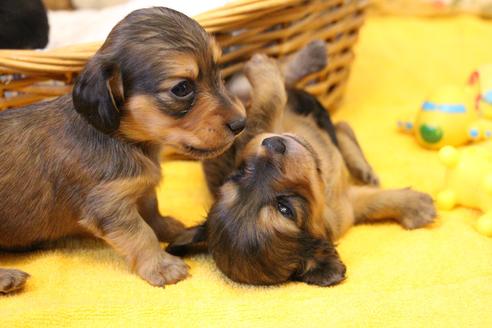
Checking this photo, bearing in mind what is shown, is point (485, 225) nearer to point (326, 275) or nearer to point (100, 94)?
point (326, 275)

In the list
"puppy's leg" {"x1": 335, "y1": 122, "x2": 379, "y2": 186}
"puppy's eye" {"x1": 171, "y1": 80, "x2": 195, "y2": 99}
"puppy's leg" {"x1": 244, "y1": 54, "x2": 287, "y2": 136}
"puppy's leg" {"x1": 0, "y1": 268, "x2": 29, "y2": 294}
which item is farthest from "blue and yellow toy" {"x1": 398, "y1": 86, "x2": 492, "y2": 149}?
"puppy's leg" {"x1": 0, "y1": 268, "x2": 29, "y2": 294}

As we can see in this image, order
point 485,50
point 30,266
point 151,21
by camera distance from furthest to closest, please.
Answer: point 485,50, point 30,266, point 151,21

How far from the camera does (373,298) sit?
2.17m

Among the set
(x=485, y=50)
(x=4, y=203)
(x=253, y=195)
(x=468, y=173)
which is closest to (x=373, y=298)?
(x=253, y=195)

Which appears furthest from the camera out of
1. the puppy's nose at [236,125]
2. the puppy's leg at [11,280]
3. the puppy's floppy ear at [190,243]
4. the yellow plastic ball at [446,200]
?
the yellow plastic ball at [446,200]

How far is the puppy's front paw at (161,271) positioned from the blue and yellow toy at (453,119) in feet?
5.12

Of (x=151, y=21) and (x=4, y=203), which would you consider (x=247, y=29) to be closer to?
(x=151, y=21)

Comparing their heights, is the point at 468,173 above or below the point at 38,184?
below

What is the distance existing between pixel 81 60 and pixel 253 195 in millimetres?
944

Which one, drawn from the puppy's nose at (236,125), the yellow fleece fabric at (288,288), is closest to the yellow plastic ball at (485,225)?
the yellow fleece fabric at (288,288)

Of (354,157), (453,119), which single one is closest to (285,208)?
(354,157)

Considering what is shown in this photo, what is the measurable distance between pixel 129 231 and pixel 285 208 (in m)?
0.58

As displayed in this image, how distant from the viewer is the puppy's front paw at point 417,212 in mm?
2607

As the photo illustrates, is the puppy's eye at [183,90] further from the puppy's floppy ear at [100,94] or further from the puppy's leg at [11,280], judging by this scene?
the puppy's leg at [11,280]
